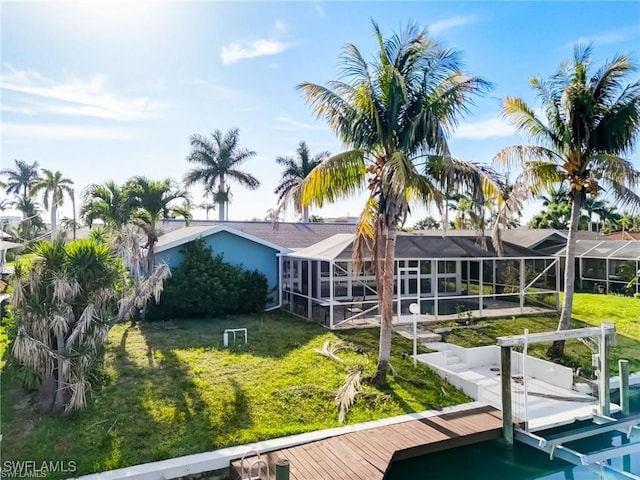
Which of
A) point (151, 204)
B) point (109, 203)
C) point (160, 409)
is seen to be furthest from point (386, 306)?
point (109, 203)

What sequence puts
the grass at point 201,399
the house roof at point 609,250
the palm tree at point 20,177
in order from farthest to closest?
the palm tree at point 20,177, the house roof at point 609,250, the grass at point 201,399

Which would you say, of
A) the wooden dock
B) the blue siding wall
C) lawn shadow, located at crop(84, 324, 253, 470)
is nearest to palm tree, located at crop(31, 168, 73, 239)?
the blue siding wall

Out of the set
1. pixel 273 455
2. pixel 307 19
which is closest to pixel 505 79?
pixel 307 19

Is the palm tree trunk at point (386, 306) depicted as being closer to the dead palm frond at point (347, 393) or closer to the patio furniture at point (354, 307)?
the dead palm frond at point (347, 393)

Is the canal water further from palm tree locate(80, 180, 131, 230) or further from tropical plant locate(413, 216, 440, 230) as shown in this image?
tropical plant locate(413, 216, 440, 230)

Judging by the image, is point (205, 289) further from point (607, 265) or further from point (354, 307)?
point (607, 265)

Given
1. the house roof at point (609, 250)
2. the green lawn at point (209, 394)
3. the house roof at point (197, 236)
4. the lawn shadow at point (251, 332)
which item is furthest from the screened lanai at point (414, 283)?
the house roof at point (609, 250)
